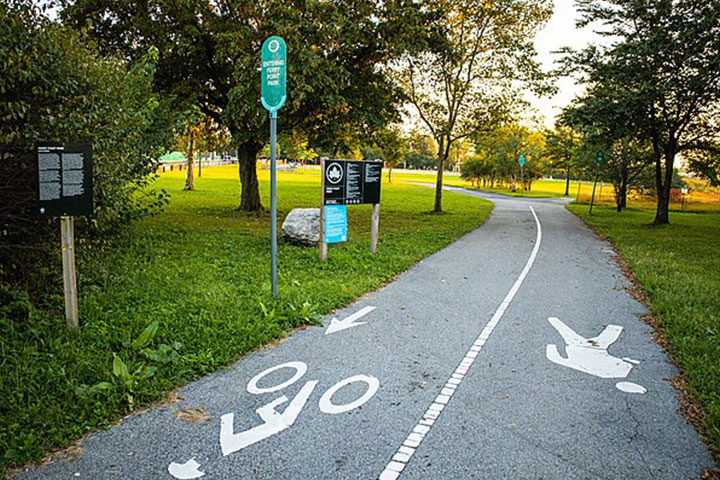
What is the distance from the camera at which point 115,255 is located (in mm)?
9281

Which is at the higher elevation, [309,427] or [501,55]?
[501,55]

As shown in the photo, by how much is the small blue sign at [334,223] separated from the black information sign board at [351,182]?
121 mm

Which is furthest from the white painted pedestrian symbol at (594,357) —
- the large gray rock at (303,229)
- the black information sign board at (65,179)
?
the large gray rock at (303,229)

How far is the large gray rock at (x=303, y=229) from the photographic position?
11.7 metres

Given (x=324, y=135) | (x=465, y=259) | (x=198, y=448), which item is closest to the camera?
(x=198, y=448)

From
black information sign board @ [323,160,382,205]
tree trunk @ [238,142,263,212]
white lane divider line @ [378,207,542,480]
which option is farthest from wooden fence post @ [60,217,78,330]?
tree trunk @ [238,142,263,212]

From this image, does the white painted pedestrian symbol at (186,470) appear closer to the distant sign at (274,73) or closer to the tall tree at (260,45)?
the distant sign at (274,73)

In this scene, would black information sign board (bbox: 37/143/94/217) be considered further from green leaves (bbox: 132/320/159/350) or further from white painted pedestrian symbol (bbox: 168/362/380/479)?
white painted pedestrian symbol (bbox: 168/362/380/479)

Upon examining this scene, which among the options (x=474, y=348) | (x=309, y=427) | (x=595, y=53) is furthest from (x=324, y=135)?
(x=309, y=427)

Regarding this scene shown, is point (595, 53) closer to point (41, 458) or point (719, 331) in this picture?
point (719, 331)

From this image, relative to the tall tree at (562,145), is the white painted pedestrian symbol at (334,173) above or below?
below

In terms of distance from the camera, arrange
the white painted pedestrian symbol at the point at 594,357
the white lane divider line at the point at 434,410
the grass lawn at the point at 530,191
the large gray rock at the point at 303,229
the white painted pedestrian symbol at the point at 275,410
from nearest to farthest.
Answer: the white lane divider line at the point at 434,410 → the white painted pedestrian symbol at the point at 275,410 → the white painted pedestrian symbol at the point at 594,357 → the large gray rock at the point at 303,229 → the grass lawn at the point at 530,191

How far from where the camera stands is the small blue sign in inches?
397

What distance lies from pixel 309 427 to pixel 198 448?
84 centimetres
